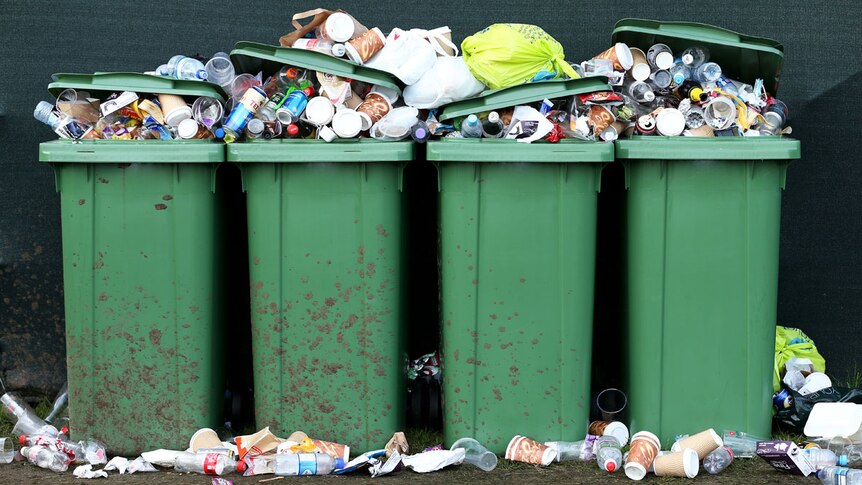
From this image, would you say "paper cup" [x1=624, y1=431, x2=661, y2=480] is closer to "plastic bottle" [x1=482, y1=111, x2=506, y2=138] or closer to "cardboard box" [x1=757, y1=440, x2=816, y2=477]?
"cardboard box" [x1=757, y1=440, x2=816, y2=477]

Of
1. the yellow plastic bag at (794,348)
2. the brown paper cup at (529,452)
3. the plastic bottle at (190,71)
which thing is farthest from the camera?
the yellow plastic bag at (794,348)

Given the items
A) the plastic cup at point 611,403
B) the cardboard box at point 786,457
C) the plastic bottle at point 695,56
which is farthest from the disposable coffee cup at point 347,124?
the cardboard box at point 786,457

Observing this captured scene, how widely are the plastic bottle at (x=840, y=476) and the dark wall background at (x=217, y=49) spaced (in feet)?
4.50

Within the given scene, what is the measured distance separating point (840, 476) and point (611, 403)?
100cm

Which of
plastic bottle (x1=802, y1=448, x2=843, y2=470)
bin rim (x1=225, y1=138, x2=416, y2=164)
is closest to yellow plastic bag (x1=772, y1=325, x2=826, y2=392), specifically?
plastic bottle (x1=802, y1=448, x2=843, y2=470)

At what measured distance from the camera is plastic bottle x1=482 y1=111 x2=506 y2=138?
432 centimetres

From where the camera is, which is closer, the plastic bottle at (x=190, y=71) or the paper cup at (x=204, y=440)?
the paper cup at (x=204, y=440)

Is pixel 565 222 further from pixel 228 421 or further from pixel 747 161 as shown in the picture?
pixel 228 421

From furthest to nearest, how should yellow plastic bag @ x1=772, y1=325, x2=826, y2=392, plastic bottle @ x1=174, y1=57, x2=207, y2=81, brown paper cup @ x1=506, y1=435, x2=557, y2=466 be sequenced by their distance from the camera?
yellow plastic bag @ x1=772, y1=325, x2=826, y2=392 < plastic bottle @ x1=174, y1=57, x2=207, y2=81 < brown paper cup @ x1=506, y1=435, x2=557, y2=466

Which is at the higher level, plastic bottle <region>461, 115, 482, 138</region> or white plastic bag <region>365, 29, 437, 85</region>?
white plastic bag <region>365, 29, 437, 85</region>

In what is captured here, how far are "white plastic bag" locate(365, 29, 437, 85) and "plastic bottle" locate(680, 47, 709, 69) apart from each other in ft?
3.47

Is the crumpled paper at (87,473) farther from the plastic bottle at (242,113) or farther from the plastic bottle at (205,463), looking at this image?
the plastic bottle at (242,113)

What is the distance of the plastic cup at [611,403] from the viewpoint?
4648 millimetres

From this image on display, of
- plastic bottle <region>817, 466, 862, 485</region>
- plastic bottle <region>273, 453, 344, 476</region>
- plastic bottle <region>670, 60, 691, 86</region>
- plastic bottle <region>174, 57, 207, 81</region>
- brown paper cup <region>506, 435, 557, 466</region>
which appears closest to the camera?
plastic bottle <region>817, 466, 862, 485</region>
